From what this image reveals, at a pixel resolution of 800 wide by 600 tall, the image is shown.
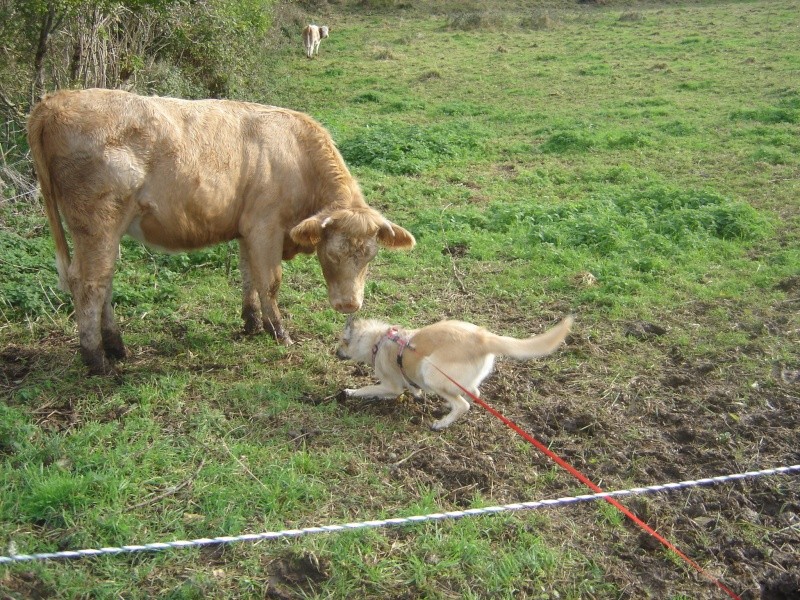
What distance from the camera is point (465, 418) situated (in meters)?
5.25

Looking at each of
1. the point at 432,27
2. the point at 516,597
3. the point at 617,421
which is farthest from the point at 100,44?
the point at 432,27

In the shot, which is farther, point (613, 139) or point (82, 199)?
point (613, 139)

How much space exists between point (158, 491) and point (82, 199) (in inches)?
90.6

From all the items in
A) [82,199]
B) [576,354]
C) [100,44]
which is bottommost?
[576,354]

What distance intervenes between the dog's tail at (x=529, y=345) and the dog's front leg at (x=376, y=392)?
88 cm

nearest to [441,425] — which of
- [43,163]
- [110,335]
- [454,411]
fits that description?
[454,411]

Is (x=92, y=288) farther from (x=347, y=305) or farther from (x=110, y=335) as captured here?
(x=347, y=305)

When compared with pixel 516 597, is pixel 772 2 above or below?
above

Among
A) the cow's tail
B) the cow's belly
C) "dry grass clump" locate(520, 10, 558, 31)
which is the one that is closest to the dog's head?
the cow's belly

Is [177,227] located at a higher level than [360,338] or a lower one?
higher

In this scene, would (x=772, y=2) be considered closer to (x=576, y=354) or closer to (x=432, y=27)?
(x=432, y=27)

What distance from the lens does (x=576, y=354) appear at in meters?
6.21

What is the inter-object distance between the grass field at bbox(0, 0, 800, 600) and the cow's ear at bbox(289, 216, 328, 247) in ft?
3.39

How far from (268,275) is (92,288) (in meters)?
1.42
